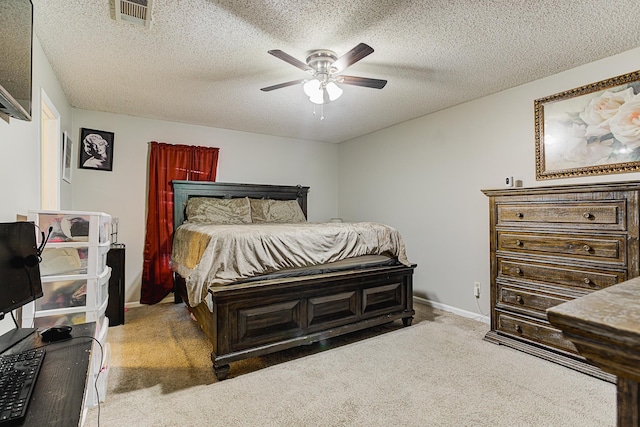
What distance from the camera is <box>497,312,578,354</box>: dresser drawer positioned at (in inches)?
95.0

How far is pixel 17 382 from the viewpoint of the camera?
0.93 metres

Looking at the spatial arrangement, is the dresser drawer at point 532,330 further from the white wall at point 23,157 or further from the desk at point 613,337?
the white wall at point 23,157

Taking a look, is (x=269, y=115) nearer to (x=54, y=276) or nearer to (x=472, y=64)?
(x=472, y=64)

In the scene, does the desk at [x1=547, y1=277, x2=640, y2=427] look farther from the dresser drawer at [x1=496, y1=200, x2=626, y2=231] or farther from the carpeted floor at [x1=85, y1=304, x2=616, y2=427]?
the dresser drawer at [x1=496, y1=200, x2=626, y2=231]

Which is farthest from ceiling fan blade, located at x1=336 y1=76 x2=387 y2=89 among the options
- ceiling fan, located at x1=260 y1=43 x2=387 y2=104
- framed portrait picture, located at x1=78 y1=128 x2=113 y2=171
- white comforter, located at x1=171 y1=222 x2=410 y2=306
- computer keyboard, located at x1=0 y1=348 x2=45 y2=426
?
framed portrait picture, located at x1=78 y1=128 x2=113 y2=171

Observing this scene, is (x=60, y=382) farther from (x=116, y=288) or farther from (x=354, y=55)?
(x=116, y=288)

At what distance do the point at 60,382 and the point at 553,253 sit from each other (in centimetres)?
301

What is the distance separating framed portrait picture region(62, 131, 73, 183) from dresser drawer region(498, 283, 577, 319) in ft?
13.9

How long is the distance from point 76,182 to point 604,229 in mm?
5056

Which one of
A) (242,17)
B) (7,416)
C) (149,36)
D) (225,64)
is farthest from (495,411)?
(149,36)

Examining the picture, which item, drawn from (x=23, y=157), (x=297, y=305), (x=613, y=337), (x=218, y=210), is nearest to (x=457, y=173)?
(x=297, y=305)

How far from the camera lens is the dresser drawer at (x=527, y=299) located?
2471mm

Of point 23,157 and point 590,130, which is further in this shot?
point 590,130

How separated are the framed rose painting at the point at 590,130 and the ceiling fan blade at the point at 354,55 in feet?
6.30
